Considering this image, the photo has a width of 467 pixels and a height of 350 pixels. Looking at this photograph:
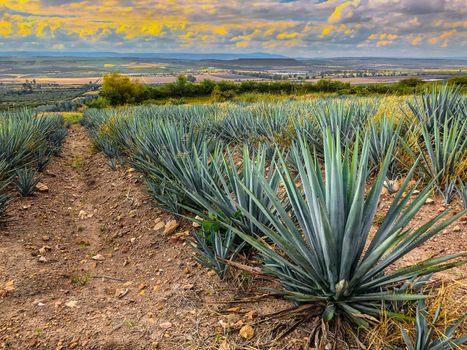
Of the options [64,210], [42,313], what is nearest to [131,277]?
[42,313]

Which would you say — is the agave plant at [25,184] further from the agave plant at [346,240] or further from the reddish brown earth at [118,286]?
the agave plant at [346,240]

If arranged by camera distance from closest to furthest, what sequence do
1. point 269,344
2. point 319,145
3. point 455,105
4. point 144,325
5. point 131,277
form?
point 269,344 → point 144,325 → point 131,277 → point 319,145 → point 455,105

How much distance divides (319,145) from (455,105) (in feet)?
7.06

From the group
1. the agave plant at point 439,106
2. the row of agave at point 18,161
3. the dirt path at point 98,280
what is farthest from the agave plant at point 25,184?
the agave plant at point 439,106

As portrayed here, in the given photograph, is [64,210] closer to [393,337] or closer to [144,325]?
[144,325]

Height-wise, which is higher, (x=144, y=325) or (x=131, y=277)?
(x=144, y=325)

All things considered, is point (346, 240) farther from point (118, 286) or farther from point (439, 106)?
point (439, 106)

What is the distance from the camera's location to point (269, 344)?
6.54ft

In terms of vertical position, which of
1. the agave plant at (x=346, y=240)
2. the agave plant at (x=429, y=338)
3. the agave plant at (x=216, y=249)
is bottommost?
the agave plant at (x=216, y=249)

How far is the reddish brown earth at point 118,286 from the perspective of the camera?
2225 mm

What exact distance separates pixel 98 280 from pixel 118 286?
278mm

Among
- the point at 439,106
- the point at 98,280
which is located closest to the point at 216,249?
the point at 98,280

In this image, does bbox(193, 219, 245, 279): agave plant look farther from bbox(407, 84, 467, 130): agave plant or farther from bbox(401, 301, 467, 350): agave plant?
bbox(407, 84, 467, 130): agave plant

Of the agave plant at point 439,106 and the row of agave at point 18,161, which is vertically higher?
the agave plant at point 439,106
